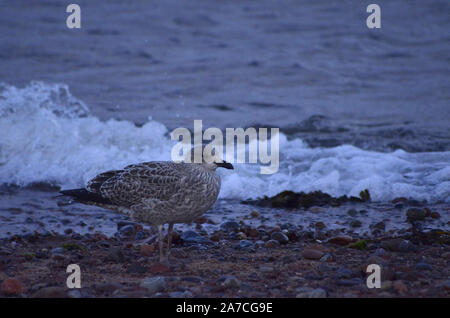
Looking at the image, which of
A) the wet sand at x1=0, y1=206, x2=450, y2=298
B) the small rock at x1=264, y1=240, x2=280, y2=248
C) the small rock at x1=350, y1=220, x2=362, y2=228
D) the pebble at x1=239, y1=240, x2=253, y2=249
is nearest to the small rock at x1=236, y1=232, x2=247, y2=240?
the wet sand at x1=0, y1=206, x2=450, y2=298

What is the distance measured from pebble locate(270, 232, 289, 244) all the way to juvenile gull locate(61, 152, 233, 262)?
1.04m

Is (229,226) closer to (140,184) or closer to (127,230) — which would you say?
(127,230)

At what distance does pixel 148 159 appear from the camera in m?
10.4

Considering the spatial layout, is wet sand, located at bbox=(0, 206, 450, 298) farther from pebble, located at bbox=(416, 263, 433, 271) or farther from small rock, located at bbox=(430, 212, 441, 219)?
small rock, located at bbox=(430, 212, 441, 219)

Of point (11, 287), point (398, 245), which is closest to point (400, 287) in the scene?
point (398, 245)

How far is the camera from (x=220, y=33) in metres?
18.6

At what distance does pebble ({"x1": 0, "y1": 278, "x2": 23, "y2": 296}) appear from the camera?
4.61 meters

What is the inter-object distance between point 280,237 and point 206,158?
132 centimetres

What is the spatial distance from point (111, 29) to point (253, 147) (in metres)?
9.79

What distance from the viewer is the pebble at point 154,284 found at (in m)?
4.68

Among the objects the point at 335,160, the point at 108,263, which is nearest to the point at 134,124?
the point at 335,160

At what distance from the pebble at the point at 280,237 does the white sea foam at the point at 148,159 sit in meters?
2.22
